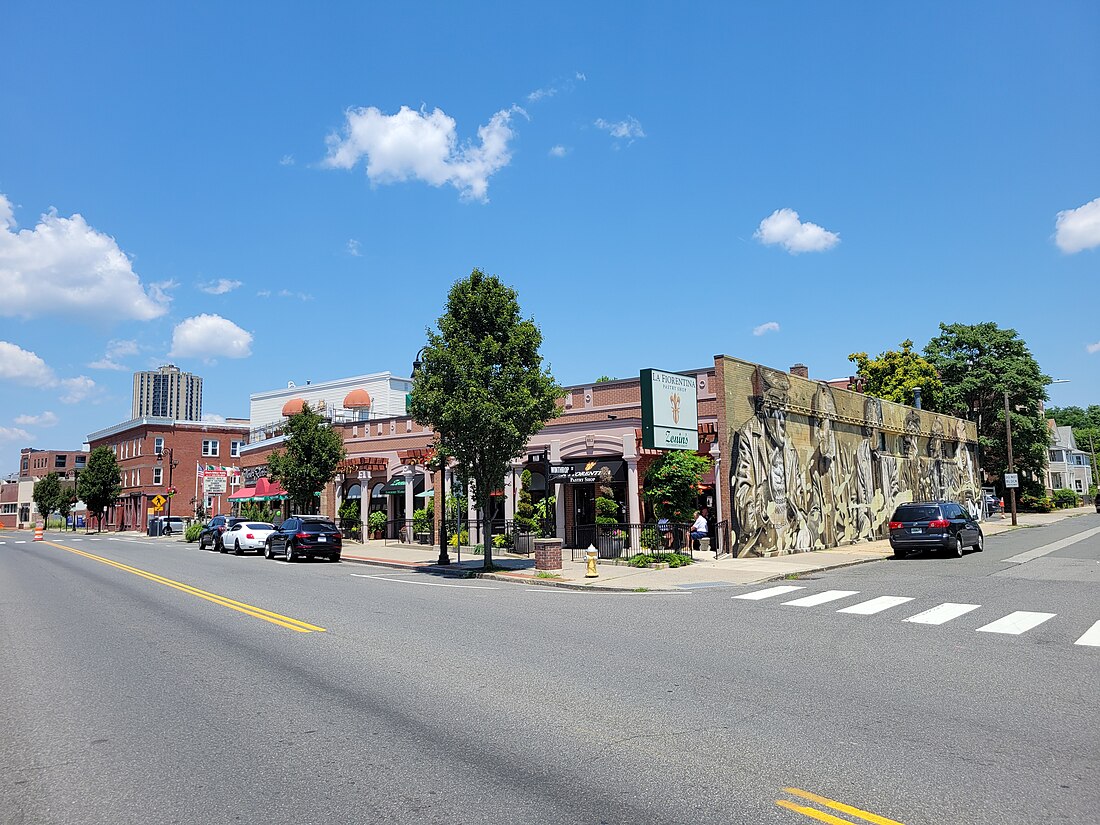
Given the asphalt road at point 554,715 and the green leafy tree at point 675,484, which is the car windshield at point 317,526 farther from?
the asphalt road at point 554,715

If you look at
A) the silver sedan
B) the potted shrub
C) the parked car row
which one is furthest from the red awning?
the parked car row

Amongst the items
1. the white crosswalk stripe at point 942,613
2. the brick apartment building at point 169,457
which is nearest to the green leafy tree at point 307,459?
the white crosswalk stripe at point 942,613

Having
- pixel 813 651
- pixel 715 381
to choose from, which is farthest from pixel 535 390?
pixel 813 651

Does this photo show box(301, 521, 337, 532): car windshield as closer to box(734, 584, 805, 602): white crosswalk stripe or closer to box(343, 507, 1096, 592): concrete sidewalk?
box(343, 507, 1096, 592): concrete sidewalk

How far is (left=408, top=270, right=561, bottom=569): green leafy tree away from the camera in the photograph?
2158 centimetres

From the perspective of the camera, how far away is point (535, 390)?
72.9ft

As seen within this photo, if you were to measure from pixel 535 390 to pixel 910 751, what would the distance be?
1712cm

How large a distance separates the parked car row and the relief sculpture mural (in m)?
14.9

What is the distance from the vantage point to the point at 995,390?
5766 centimetres

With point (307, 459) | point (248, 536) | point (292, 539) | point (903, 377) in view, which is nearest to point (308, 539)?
point (292, 539)

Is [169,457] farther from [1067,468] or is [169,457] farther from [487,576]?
[1067,468]

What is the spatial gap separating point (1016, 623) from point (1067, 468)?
93829 millimetres

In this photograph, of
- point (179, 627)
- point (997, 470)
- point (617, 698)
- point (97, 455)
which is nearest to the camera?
point (617, 698)

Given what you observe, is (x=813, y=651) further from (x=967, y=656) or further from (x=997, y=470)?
(x=997, y=470)
